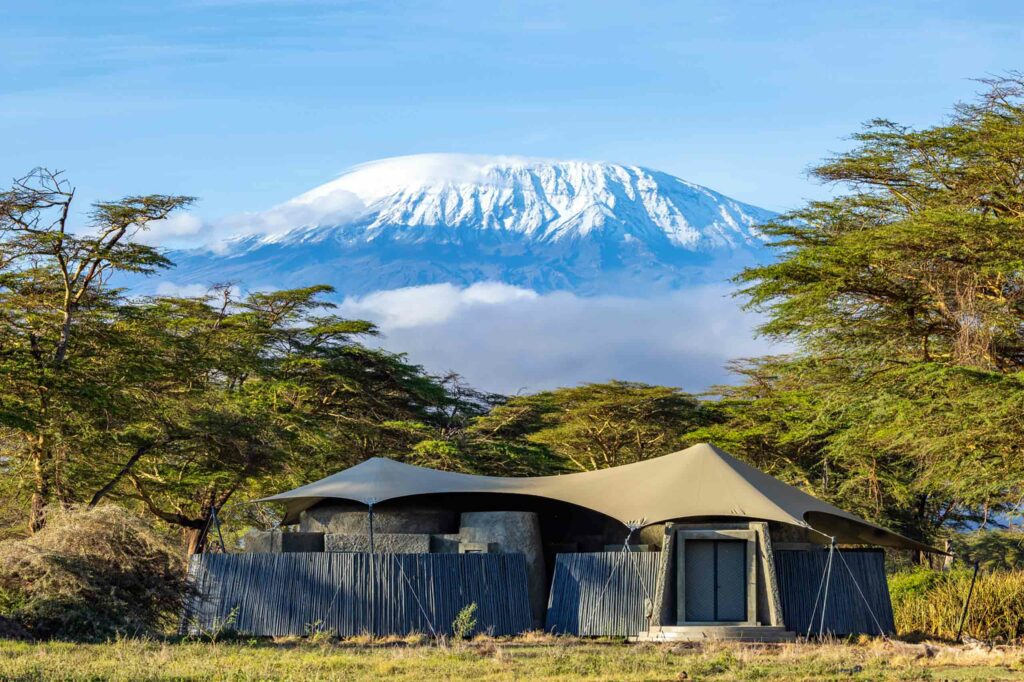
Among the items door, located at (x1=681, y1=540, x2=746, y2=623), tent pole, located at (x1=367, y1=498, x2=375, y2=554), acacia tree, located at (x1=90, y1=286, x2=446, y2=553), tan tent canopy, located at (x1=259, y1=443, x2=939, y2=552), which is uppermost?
acacia tree, located at (x1=90, y1=286, x2=446, y2=553)

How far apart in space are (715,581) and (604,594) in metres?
1.80

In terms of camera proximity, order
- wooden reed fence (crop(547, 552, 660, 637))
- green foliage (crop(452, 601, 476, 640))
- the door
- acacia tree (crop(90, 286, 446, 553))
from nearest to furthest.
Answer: green foliage (crop(452, 601, 476, 640)), wooden reed fence (crop(547, 552, 660, 637)), the door, acacia tree (crop(90, 286, 446, 553))

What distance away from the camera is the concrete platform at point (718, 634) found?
19875 mm

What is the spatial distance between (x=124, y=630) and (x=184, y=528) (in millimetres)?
22514

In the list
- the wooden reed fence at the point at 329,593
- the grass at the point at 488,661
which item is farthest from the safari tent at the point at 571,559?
the grass at the point at 488,661

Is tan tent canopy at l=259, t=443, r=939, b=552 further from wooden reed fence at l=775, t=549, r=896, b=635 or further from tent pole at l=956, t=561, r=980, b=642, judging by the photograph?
tent pole at l=956, t=561, r=980, b=642

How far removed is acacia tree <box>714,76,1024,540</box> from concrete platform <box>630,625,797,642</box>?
27.7ft

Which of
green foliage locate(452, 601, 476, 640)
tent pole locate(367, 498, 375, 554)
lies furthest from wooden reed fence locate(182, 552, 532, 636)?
tent pole locate(367, 498, 375, 554)

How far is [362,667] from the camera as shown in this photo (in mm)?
14562

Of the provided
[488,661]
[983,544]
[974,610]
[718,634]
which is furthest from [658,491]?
[983,544]

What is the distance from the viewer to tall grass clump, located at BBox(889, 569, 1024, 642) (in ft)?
74.8

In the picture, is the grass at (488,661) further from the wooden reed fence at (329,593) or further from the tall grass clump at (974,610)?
the tall grass clump at (974,610)

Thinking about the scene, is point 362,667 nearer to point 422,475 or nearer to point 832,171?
point 422,475

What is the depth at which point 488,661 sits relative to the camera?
15344 mm
